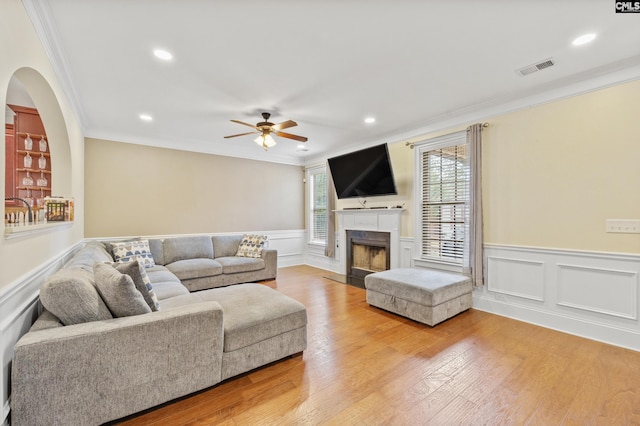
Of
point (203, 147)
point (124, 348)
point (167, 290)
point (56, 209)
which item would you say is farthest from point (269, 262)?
point (124, 348)

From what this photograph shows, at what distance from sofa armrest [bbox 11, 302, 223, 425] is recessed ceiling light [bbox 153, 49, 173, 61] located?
213 centimetres

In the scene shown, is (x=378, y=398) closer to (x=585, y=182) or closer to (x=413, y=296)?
(x=413, y=296)

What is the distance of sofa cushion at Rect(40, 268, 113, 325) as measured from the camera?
1553 millimetres

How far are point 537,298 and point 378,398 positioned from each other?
96.2 inches

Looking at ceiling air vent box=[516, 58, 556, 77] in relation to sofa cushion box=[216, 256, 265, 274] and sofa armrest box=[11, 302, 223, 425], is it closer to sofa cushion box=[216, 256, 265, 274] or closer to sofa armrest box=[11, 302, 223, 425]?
sofa armrest box=[11, 302, 223, 425]

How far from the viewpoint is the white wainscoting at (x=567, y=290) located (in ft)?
8.42

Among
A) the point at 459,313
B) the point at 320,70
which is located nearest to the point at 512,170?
the point at 459,313

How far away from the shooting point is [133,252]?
4.02 metres

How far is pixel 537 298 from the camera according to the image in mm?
3080

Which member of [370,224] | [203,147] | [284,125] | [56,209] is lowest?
[370,224]

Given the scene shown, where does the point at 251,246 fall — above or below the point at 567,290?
above

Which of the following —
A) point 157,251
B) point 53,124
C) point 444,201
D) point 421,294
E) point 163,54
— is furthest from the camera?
point 157,251

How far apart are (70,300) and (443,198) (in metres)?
4.15

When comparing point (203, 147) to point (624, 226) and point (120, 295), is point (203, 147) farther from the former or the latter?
point (624, 226)
